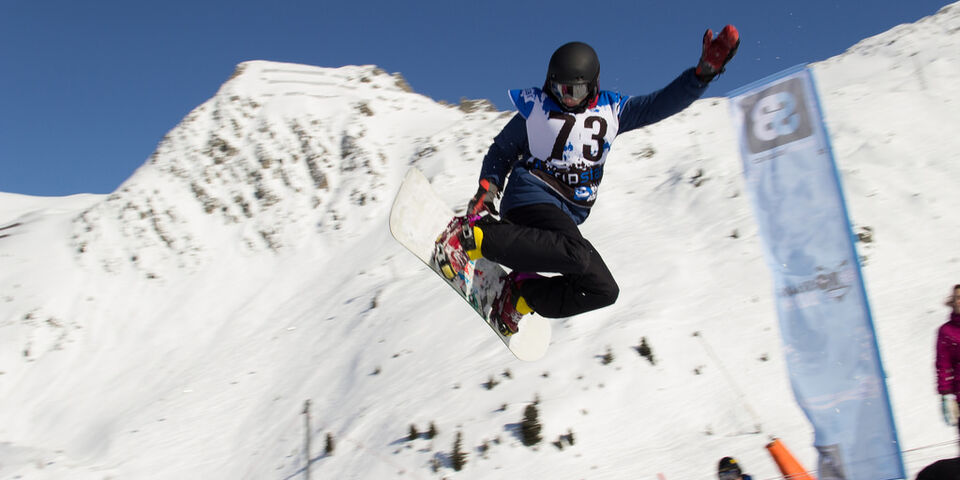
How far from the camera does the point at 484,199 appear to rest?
12.7 feet

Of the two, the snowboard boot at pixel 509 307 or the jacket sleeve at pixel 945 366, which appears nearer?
the jacket sleeve at pixel 945 366

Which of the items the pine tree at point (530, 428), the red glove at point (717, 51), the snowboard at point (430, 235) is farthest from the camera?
the pine tree at point (530, 428)

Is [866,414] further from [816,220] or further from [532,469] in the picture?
[532,469]

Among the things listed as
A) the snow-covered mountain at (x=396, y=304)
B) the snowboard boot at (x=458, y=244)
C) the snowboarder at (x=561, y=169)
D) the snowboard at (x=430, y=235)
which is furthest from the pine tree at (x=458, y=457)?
the snowboarder at (x=561, y=169)

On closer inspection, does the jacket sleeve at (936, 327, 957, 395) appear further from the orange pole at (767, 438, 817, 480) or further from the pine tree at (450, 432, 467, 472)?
the pine tree at (450, 432, 467, 472)

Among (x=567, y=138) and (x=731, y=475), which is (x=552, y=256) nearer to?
(x=567, y=138)

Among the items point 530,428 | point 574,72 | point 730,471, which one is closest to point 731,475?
point 730,471

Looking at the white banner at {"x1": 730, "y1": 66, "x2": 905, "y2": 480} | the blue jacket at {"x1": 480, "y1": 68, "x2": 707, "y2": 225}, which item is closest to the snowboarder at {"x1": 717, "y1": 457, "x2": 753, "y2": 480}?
the white banner at {"x1": 730, "y1": 66, "x2": 905, "y2": 480}

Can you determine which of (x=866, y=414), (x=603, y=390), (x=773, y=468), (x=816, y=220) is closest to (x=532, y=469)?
(x=603, y=390)

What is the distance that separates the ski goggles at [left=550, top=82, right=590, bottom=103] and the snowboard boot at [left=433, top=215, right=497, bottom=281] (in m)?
0.84

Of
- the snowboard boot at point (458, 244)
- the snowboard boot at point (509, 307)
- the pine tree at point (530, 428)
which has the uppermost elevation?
the snowboard boot at point (458, 244)

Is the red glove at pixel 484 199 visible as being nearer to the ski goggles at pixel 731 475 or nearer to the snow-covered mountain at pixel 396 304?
the ski goggles at pixel 731 475

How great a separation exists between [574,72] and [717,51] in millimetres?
776

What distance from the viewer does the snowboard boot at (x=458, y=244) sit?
12.0ft
